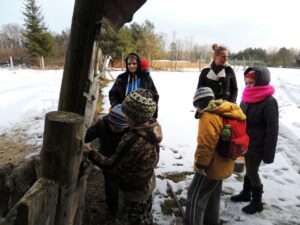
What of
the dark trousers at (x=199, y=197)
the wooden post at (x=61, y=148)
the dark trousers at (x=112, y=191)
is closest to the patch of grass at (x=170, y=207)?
the dark trousers at (x=199, y=197)

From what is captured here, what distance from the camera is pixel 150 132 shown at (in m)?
2.19

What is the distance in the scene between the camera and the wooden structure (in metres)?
1.28

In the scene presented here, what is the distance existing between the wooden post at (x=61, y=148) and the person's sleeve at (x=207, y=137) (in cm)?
119

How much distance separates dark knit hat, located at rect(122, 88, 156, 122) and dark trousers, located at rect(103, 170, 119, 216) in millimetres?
1133

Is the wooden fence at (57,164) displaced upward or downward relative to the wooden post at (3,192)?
upward

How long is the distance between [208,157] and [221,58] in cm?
148

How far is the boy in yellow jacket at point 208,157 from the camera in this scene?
2.50 metres

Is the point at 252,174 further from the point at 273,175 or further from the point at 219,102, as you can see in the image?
the point at 273,175

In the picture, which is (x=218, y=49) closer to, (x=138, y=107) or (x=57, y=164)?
(x=138, y=107)

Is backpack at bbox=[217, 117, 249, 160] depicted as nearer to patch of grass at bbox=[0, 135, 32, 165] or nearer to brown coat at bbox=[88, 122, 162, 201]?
brown coat at bbox=[88, 122, 162, 201]

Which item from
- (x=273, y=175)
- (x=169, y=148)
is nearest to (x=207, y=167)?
(x=273, y=175)

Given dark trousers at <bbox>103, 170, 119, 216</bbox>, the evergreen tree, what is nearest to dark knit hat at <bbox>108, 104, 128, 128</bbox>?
dark trousers at <bbox>103, 170, 119, 216</bbox>

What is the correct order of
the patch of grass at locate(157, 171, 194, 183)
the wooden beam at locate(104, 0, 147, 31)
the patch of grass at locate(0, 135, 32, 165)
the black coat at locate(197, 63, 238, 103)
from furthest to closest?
the patch of grass at locate(0, 135, 32, 165) < the patch of grass at locate(157, 171, 194, 183) < the black coat at locate(197, 63, 238, 103) < the wooden beam at locate(104, 0, 147, 31)

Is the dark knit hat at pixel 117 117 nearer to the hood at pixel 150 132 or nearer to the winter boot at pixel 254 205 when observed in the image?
the hood at pixel 150 132
